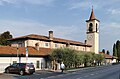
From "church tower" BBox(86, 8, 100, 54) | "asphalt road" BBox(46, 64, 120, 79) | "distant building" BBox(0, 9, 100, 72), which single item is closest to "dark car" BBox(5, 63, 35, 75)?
"asphalt road" BBox(46, 64, 120, 79)

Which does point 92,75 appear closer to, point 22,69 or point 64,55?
point 22,69

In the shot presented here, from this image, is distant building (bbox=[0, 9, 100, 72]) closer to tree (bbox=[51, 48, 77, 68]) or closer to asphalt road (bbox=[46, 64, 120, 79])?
tree (bbox=[51, 48, 77, 68])

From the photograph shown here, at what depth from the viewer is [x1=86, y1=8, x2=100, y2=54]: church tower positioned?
293 ft

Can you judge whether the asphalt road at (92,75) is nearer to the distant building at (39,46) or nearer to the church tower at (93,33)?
the distant building at (39,46)

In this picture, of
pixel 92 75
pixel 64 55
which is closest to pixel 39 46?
pixel 64 55

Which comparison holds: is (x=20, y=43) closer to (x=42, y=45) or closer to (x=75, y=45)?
(x=42, y=45)

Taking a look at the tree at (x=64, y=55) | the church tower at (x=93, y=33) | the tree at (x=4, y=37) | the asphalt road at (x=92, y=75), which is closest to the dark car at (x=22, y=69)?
the asphalt road at (x=92, y=75)

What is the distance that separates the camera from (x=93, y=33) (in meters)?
89.4

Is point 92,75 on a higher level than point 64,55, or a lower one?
lower

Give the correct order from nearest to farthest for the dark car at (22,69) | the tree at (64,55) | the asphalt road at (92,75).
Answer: the asphalt road at (92,75) → the dark car at (22,69) → the tree at (64,55)

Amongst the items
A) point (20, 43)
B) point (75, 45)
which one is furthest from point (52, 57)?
point (75, 45)

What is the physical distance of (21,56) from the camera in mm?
44156

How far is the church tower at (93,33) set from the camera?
89.4 metres

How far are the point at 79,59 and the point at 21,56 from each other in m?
17.3
